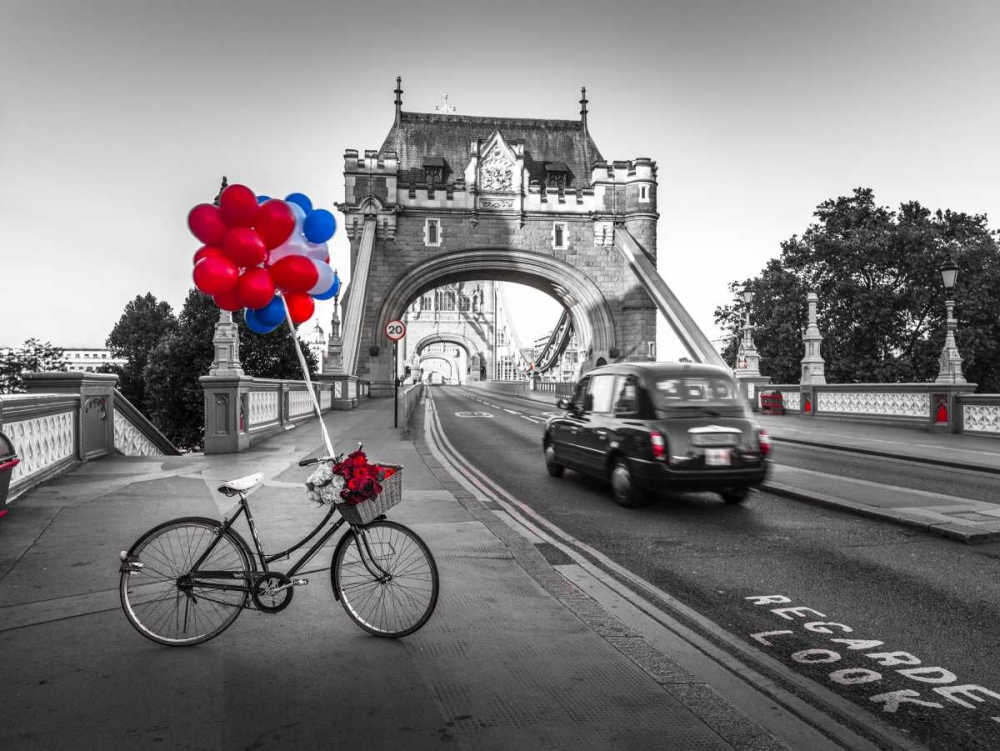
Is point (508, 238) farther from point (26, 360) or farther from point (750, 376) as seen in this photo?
point (26, 360)

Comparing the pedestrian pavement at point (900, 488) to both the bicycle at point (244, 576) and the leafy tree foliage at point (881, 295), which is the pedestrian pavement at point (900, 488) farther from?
the leafy tree foliage at point (881, 295)

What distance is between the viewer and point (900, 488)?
8.84 meters

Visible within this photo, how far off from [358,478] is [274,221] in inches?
74.8

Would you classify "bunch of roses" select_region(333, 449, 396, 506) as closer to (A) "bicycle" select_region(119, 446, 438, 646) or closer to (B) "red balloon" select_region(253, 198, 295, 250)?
(A) "bicycle" select_region(119, 446, 438, 646)

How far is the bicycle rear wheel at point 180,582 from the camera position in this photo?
3.67m

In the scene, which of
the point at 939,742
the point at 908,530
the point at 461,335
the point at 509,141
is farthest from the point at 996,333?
the point at 461,335

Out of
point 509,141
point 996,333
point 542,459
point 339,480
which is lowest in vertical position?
point 542,459

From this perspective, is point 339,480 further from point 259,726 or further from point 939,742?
point 939,742

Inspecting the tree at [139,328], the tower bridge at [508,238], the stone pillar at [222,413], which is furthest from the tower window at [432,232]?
the stone pillar at [222,413]

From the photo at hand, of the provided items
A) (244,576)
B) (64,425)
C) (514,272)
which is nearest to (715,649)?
(244,576)

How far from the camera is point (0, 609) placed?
4148mm

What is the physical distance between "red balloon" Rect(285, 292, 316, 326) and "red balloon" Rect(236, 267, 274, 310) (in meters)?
0.36

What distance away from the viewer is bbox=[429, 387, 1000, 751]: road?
3291 mm

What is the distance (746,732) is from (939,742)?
77 centimetres
